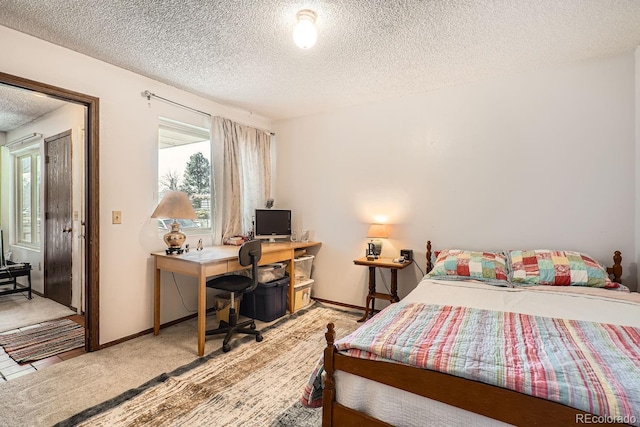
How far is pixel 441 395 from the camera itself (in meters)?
1.16

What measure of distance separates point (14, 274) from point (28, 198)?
1174 millimetres

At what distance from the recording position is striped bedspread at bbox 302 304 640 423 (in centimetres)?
102

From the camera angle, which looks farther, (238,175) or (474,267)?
(238,175)

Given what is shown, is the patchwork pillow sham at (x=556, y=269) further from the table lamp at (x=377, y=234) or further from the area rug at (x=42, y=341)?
the area rug at (x=42, y=341)

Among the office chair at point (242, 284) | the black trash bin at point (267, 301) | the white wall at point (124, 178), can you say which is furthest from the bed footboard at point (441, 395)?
the white wall at point (124, 178)

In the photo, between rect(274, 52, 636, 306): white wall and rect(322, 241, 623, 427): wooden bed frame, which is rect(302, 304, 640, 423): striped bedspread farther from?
rect(274, 52, 636, 306): white wall

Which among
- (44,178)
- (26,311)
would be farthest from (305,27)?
(26,311)

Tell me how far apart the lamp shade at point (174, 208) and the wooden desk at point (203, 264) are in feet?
1.26

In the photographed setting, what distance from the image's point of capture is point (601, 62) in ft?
8.54

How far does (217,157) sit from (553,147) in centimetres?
346

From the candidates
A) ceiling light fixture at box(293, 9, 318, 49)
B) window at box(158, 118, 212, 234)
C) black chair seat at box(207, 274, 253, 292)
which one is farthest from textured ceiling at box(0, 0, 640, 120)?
black chair seat at box(207, 274, 253, 292)

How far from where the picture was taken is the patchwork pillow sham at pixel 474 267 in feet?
8.56

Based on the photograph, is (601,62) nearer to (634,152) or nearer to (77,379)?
(634,152)

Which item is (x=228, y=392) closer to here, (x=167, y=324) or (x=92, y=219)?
(x=167, y=324)
